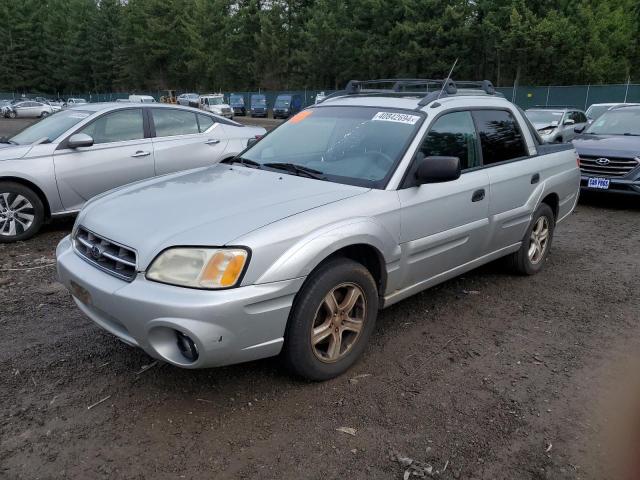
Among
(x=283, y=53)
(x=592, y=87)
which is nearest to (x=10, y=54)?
(x=283, y=53)

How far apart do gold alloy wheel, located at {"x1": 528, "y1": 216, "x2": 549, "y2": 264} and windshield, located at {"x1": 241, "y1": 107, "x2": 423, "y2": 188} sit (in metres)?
2.03

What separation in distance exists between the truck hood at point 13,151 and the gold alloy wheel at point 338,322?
14.9 ft

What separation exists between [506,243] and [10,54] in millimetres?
86097

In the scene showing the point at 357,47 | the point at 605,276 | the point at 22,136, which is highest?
the point at 357,47

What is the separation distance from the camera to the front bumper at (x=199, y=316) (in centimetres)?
255

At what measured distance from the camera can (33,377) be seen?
319cm

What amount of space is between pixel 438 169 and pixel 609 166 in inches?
248

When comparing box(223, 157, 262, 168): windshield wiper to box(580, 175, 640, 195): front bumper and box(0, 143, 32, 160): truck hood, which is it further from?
box(580, 175, 640, 195): front bumper

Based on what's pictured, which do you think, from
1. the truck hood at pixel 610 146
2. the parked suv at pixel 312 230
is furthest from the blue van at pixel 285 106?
the parked suv at pixel 312 230

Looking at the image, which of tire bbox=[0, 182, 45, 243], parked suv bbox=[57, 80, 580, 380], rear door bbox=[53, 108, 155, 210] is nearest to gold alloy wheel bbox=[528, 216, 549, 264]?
parked suv bbox=[57, 80, 580, 380]

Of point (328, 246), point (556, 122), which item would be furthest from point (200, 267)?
point (556, 122)

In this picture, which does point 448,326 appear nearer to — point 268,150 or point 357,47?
point 268,150

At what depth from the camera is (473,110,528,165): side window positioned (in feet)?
14.0

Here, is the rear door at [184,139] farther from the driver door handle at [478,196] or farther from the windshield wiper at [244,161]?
the driver door handle at [478,196]
